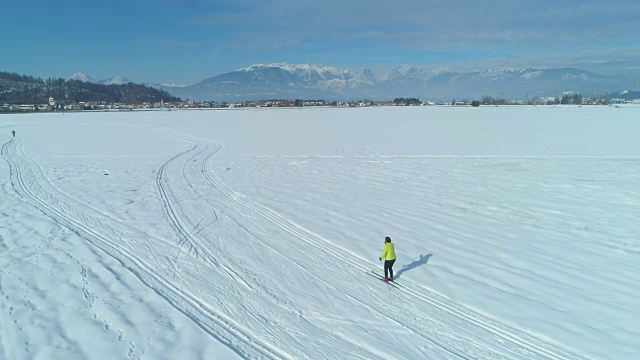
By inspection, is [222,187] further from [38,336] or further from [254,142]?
[254,142]

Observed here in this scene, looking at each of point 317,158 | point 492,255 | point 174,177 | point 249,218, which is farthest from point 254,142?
point 492,255

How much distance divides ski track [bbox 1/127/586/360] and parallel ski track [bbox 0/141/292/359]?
2 cm

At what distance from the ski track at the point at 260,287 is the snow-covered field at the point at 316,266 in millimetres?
41

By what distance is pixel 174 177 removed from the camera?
761 inches

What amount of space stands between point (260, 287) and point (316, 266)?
159 cm

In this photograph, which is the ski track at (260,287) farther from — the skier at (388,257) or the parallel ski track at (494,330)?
the skier at (388,257)

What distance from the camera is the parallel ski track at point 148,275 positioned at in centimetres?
627

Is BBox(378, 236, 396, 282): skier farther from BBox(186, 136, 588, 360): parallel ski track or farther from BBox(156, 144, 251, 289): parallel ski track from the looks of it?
BBox(156, 144, 251, 289): parallel ski track

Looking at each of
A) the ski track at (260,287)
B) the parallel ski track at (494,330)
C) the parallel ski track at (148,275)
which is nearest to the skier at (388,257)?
the ski track at (260,287)

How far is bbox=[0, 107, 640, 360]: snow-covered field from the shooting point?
646 cm

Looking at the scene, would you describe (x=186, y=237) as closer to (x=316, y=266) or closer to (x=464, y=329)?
(x=316, y=266)

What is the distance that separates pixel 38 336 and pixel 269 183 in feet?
40.8

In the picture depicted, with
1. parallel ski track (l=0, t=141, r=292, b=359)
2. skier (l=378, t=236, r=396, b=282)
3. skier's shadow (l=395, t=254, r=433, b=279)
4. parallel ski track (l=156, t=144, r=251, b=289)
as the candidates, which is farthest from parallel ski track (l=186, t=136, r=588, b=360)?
parallel ski track (l=0, t=141, r=292, b=359)

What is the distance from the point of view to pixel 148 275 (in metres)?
8.61
